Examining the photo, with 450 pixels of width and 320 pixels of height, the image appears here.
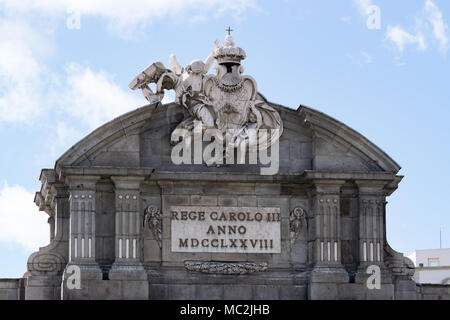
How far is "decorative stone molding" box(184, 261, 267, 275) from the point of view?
108 ft

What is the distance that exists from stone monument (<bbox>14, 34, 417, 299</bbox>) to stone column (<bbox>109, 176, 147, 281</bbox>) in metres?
A: 0.03

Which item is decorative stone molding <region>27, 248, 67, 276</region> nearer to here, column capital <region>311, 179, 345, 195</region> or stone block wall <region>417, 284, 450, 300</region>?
column capital <region>311, 179, 345, 195</region>

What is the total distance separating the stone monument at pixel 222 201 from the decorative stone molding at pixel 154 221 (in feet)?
0.09

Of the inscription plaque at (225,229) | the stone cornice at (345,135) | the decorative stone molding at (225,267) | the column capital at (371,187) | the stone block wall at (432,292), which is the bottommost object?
the stone block wall at (432,292)

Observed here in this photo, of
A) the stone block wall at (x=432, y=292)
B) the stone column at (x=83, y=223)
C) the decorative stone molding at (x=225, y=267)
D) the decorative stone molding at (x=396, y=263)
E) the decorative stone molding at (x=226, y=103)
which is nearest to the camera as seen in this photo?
the stone column at (x=83, y=223)

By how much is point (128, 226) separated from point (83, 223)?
117cm

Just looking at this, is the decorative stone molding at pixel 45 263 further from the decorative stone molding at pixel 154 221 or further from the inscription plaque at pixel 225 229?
the inscription plaque at pixel 225 229

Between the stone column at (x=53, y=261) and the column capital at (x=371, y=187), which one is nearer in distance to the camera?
the stone column at (x=53, y=261)

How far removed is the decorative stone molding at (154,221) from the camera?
32875 millimetres

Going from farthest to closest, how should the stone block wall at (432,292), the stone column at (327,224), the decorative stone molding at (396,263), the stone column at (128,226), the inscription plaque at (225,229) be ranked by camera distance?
1. the stone block wall at (432,292)
2. the decorative stone molding at (396,263)
3. the stone column at (327,224)
4. the inscription plaque at (225,229)
5. the stone column at (128,226)

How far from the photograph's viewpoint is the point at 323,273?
1296 inches

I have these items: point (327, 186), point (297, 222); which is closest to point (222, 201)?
point (297, 222)

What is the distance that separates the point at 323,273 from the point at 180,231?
395cm

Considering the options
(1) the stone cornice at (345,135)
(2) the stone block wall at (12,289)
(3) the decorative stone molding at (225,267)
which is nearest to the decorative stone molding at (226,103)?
(1) the stone cornice at (345,135)
